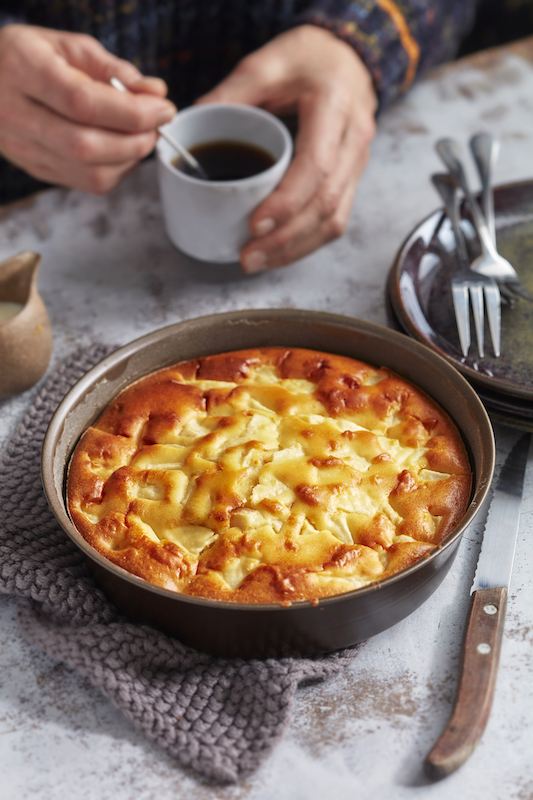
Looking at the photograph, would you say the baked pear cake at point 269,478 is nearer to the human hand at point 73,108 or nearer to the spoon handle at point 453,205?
the spoon handle at point 453,205

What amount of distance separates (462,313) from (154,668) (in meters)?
1.06

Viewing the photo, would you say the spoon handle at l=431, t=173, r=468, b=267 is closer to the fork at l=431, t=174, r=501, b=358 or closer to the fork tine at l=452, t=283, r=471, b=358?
the fork at l=431, t=174, r=501, b=358

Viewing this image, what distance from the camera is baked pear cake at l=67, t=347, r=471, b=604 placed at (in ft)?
4.01

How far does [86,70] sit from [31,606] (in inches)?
54.5

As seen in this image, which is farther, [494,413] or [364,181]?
[364,181]

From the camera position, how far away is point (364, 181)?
92.6 inches

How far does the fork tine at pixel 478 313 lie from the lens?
66.6 inches

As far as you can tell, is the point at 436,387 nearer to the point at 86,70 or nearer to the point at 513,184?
the point at 513,184

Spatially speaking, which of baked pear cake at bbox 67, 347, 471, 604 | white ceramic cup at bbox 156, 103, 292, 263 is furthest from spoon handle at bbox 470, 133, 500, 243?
baked pear cake at bbox 67, 347, 471, 604

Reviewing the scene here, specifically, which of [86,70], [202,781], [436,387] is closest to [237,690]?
[202,781]

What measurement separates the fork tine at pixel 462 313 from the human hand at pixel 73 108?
84 centimetres

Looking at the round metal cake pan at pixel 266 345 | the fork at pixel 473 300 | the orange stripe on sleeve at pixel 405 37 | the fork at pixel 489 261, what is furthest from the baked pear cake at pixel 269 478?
the orange stripe on sleeve at pixel 405 37

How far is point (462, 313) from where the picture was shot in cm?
172

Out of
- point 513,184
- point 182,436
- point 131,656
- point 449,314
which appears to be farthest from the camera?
point 513,184
